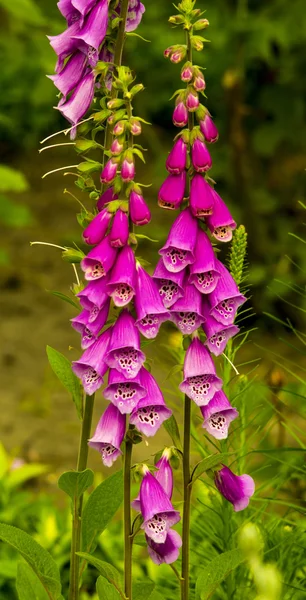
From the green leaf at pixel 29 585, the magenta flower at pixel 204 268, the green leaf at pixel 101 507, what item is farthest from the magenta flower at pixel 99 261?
the green leaf at pixel 29 585

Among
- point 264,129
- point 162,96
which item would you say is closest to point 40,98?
point 162,96

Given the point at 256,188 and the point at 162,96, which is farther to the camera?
the point at 162,96

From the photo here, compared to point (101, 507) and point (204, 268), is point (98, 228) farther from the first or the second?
point (101, 507)

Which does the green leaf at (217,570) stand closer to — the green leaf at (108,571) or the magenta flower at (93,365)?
the green leaf at (108,571)

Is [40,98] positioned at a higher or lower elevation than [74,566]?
higher

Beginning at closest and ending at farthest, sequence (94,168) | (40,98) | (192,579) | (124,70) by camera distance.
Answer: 1. (124,70)
2. (94,168)
3. (192,579)
4. (40,98)

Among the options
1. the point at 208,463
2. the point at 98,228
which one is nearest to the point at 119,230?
the point at 98,228

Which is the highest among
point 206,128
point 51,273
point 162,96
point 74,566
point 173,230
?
point 162,96

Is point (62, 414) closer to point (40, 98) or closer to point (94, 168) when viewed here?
point (40, 98)
